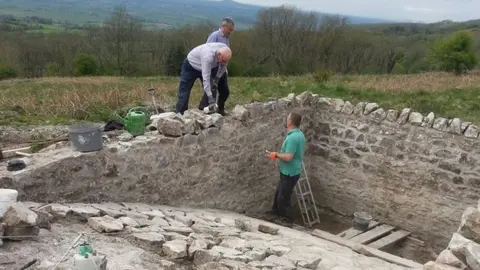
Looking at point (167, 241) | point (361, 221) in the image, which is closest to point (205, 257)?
point (167, 241)

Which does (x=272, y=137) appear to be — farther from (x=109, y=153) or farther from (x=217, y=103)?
(x=109, y=153)

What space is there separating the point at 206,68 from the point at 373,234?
13.3ft

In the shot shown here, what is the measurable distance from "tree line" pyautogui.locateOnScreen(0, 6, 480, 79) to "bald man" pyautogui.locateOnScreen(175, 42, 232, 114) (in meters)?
28.8

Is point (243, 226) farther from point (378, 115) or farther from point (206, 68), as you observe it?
point (378, 115)

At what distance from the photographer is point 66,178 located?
573 centimetres

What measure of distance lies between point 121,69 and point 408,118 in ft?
109

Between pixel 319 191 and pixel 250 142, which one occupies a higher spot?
pixel 250 142

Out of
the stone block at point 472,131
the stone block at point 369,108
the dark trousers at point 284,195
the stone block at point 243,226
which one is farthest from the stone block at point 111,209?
the stone block at point 472,131

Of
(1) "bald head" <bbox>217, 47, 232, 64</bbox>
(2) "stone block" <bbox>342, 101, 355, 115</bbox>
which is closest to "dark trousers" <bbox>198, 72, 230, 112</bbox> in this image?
(1) "bald head" <bbox>217, 47, 232, 64</bbox>

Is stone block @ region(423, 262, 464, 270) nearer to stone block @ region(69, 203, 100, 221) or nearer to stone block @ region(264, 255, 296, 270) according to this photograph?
stone block @ region(264, 255, 296, 270)

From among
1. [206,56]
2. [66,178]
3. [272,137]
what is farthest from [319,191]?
[66,178]

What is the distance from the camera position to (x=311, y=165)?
9.88 meters

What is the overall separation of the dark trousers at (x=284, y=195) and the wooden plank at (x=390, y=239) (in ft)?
4.89

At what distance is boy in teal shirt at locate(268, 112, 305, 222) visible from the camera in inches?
A: 296
